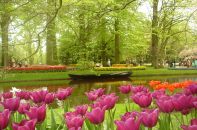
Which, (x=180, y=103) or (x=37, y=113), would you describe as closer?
(x=37, y=113)

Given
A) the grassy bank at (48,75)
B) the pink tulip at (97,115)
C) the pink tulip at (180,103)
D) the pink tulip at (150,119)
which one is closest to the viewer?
the pink tulip at (150,119)

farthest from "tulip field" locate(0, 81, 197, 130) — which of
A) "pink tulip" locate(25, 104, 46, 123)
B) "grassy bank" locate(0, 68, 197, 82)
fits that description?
"grassy bank" locate(0, 68, 197, 82)

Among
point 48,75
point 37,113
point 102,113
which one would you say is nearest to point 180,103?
point 102,113

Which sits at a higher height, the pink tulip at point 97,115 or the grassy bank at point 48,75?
the pink tulip at point 97,115

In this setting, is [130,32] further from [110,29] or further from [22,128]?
[22,128]

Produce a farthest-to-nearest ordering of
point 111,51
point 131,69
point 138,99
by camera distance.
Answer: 1. point 111,51
2. point 131,69
3. point 138,99

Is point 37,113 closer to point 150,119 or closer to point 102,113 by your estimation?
point 102,113

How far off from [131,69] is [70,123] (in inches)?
1298

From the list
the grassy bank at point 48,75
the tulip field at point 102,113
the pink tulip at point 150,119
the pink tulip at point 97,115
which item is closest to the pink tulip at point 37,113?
the tulip field at point 102,113

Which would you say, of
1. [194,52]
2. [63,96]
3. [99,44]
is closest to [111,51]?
[99,44]

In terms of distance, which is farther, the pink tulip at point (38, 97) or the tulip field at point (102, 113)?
the pink tulip at point (38, 97)

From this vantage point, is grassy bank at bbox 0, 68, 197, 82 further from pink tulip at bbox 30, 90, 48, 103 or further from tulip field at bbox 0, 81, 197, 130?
tulip field at bbox 0, 81, 197, 130

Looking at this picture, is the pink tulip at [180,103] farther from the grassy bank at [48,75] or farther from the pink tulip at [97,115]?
the grassy bank at [48,75]

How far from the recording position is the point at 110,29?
37.5 metres
